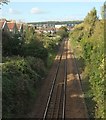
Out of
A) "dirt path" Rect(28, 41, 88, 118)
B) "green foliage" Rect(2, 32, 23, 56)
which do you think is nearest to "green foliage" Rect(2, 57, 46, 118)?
"dirt path" Rect(28, 41, 88, 118)

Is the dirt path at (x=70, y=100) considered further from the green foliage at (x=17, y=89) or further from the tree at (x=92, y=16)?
the tree at (x=92, y=16)

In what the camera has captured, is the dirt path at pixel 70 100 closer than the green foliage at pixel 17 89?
No

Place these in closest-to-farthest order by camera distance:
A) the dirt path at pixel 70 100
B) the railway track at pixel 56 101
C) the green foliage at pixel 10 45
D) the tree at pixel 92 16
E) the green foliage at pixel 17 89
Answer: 1. the green foliage at pixel 17 89
2. the railway track at pixel 56 101
3. the dirt path at pixel 70 100
4. the green foliage at pixel 10 45
5. the tree at pixel 92 16

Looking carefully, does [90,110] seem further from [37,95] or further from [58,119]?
[37,95]

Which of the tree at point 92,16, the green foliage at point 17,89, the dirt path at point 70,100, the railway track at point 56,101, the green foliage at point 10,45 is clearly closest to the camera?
the green foliage at point 17,89

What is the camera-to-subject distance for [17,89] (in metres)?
20.8

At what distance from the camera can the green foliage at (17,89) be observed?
18.3 metres

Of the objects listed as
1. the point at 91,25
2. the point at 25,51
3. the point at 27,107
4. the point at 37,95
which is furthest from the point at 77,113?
the point at 91,25

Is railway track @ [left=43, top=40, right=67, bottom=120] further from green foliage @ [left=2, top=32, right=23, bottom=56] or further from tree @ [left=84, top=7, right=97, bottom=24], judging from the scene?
tree @ [left=84, top=7, right=97, bottom=24]

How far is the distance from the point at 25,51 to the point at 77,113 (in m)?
18.4

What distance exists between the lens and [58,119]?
61.7ft

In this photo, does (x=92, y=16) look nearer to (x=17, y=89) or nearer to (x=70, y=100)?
(x=70, y=100)

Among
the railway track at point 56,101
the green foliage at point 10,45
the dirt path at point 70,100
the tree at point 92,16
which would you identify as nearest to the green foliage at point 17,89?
the dirt path at point 70,100

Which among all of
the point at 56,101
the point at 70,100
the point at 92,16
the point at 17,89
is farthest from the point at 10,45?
the point at 92,16
